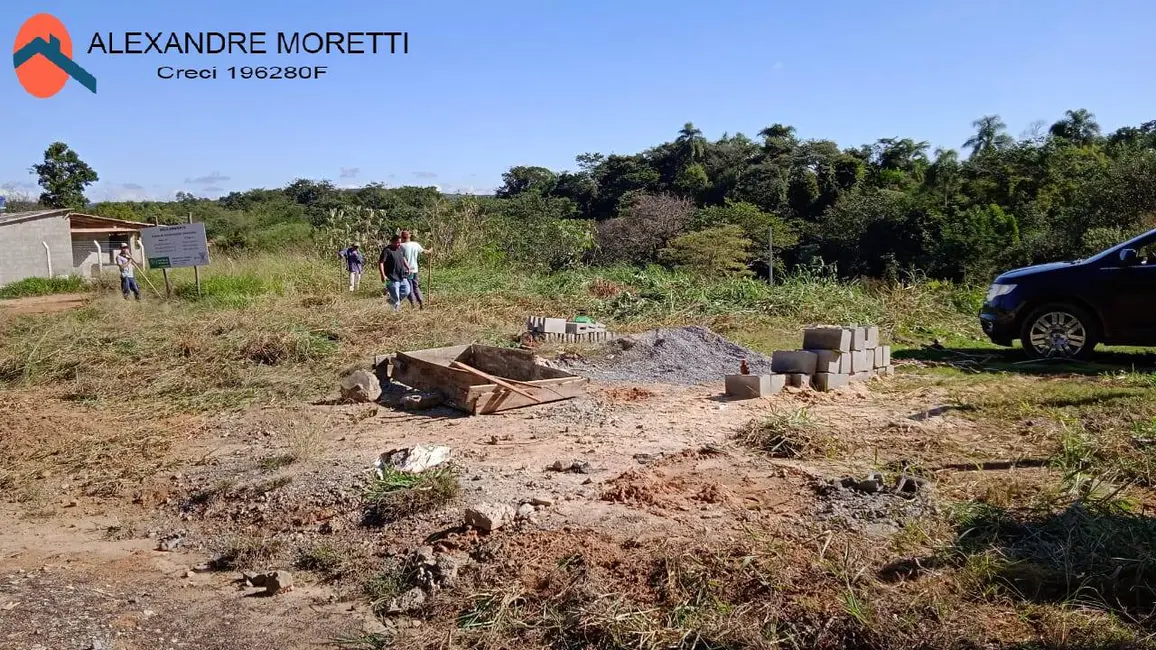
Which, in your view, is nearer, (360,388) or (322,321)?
(360,388)

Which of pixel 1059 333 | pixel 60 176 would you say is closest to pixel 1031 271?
pixel 1059 333

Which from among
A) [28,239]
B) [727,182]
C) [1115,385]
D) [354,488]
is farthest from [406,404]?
[727,182]

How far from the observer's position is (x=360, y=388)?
853cm

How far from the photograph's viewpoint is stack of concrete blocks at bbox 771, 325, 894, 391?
26.6ft

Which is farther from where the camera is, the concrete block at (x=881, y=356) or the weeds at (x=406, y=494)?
the concrete block at (x=881, y=356)

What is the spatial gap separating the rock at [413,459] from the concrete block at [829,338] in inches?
160

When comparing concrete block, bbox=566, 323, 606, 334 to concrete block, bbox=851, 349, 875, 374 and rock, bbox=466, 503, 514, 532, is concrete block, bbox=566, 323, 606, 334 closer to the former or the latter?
concrete block, bbox=851, 349, 875, 374

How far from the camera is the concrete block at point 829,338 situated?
8188 millimetres

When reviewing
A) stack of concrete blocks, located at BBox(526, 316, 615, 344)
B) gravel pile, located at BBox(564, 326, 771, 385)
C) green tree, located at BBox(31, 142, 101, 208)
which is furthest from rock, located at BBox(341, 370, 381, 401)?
green tree, located at BBox(31, 142, 101, 208)

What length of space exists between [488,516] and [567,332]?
21.8 ft

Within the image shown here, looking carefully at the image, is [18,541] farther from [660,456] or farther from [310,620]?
[660,456]

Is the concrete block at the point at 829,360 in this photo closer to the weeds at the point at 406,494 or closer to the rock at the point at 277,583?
the weeds at the point at 406,494

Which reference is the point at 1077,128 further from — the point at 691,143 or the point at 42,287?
the point at 42,287

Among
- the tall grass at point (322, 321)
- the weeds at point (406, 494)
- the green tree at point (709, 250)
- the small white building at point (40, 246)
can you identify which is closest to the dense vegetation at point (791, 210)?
the green tree at point (709, 250)
